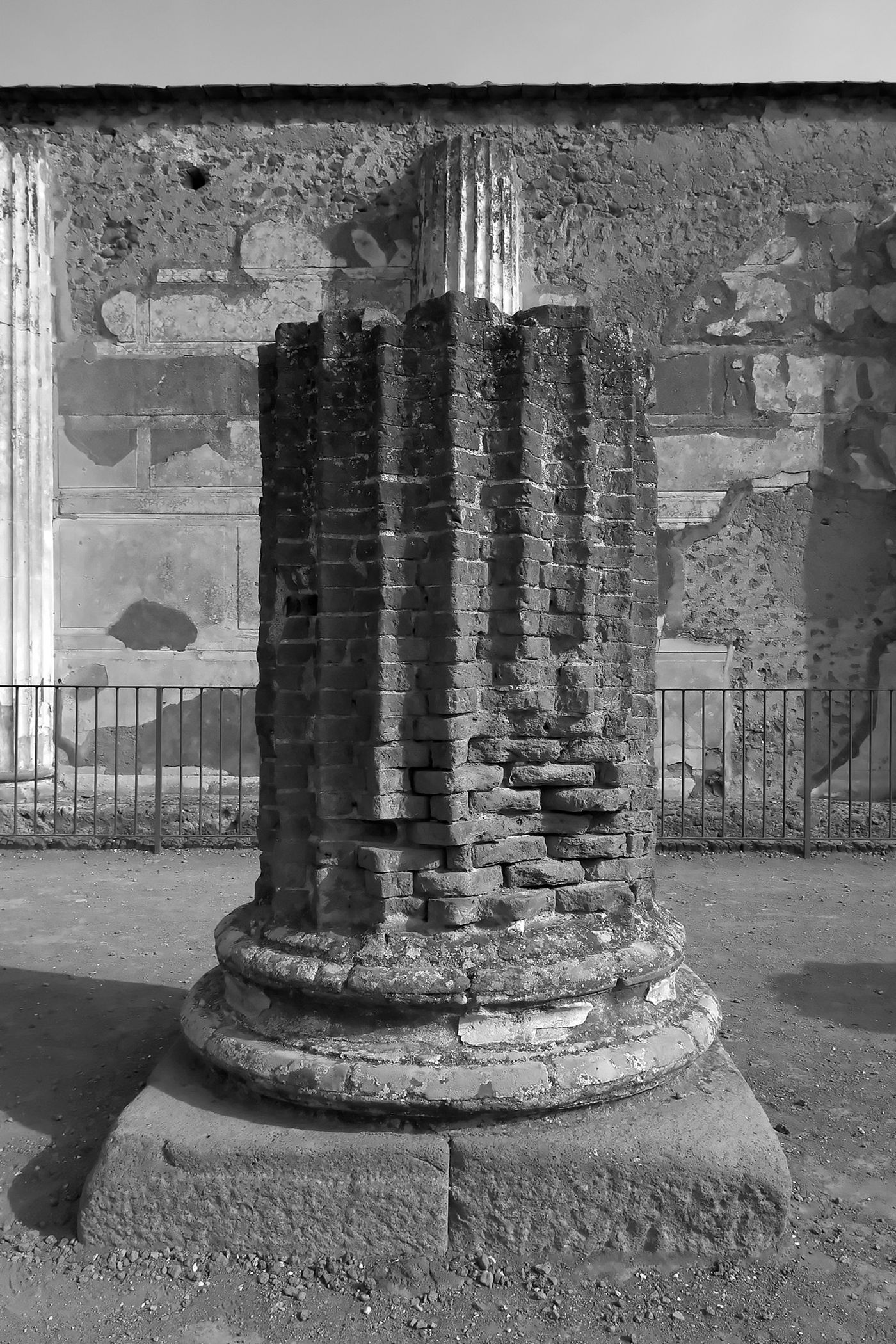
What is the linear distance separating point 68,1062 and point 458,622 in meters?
2.41

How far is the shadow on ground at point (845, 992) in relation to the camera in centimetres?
420

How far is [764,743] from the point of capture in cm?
802

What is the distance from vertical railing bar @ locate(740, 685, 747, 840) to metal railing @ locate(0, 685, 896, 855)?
0.04 meters

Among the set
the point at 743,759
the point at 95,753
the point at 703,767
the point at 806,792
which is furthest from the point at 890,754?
the point at 95,753

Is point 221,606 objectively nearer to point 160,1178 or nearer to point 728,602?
point 728,602

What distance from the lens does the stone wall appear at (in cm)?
891

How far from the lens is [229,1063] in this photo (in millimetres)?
2646

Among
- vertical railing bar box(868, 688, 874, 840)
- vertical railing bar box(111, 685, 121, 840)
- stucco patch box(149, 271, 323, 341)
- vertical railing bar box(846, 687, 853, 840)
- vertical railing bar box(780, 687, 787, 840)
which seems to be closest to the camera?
vertical railing bar box(111, 685, 121, 840)

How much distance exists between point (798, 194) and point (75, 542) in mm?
7841

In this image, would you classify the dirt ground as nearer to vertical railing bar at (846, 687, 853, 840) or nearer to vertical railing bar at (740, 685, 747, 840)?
vertical railing bar at (740, 685, 747, 840)

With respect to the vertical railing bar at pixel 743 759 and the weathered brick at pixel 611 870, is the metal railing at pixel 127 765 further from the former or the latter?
the weathered brick at pixel 611 870

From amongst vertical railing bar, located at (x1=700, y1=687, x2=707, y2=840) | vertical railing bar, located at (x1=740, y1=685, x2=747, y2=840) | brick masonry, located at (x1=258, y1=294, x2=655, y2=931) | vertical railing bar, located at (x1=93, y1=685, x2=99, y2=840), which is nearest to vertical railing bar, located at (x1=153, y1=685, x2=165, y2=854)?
vertical railing bar, located at (x1=93, y1=685, x2=99, y2=840)

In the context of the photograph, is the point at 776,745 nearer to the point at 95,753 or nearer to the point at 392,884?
the point at 95,753

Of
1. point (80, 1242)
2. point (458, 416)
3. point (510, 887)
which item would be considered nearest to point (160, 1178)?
point (80, 1242)
